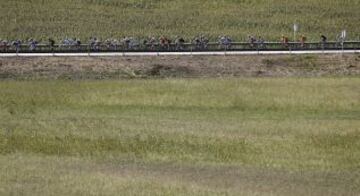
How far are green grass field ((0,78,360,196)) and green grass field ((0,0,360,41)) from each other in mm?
40025

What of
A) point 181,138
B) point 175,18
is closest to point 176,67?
point 181,138

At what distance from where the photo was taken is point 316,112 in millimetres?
36062

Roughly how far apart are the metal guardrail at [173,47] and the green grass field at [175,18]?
53.2 feet

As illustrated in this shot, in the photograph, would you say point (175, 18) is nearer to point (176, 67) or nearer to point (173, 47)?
point (173, 47)

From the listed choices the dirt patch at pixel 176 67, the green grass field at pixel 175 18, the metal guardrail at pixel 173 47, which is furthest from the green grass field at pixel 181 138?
the green grass field at pixel 175 18

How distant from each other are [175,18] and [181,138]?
63986 millimetres

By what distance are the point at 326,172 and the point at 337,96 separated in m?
18.2

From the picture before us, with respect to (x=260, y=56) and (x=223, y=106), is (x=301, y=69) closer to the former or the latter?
(x=260, y=56)

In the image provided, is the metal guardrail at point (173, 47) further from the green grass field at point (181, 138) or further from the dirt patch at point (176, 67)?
the green grass field at point (181, 138)

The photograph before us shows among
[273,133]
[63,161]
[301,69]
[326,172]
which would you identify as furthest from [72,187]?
[301,69]

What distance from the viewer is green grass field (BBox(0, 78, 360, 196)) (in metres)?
19.9

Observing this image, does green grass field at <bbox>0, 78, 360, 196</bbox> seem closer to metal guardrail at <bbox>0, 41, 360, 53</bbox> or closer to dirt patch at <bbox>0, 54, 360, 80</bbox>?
dirt patch at <bbox>0, 54, 360, 80</bbox>

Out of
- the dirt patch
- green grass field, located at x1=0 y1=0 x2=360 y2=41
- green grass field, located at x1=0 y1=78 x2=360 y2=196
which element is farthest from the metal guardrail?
green grass field, located at x1=0 y1=0 x2=360 y2=41

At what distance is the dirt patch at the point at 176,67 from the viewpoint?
5153cm
